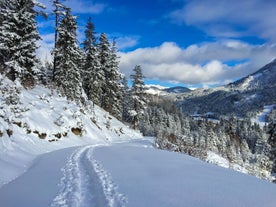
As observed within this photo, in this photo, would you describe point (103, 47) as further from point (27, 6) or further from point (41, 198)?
point (41, 198)

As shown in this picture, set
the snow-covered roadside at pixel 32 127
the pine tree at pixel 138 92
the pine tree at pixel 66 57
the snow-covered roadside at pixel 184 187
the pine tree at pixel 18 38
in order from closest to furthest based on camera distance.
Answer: the snow-covered roadside at pixel 184 187 → the snow-covered roadside at pixel 32 127 → the pine tree at pixel 18 38 → the pine tree at pixel 66 57 → the pine tree at pixel 138 92

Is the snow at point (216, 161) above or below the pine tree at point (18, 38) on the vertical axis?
below

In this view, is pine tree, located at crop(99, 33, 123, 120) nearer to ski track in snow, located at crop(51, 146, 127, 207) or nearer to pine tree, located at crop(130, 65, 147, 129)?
pine tree, located at crop(130, 65, 147, 129)

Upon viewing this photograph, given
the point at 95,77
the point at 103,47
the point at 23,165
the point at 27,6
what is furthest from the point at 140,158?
the point at 103,47

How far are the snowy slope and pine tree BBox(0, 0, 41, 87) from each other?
1479 cm

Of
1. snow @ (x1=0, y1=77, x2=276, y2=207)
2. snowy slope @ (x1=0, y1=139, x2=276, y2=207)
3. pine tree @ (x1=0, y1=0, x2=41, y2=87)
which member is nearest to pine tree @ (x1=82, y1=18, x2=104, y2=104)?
pine tree @ (x1=0, y1=0, x2=41, y2=87)

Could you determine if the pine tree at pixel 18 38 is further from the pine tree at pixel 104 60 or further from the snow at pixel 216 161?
the pine tree at pixel 104 60

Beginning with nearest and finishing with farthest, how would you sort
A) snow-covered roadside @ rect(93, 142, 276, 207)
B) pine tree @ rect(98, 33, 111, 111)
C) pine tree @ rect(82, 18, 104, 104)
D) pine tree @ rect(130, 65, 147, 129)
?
snow-covered roadside @ rect(93, 142, 276, 207), pine tree @ rect(82, 18, 104, 104), pine tree @ rect(98, 33, 111, 111), pine tree @ rect(130, 65, 147, 129)

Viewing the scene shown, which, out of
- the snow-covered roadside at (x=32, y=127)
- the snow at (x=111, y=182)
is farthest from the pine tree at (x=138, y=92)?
the snow at (x=111, y=182)

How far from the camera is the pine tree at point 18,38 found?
23.2m

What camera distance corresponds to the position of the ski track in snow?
22.2ft

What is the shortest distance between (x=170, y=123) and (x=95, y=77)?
79.7 metres

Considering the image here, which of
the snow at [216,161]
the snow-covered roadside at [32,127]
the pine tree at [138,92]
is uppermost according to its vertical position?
the pine tree at [138,92]

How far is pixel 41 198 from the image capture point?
7.16 m
